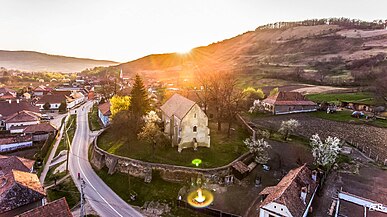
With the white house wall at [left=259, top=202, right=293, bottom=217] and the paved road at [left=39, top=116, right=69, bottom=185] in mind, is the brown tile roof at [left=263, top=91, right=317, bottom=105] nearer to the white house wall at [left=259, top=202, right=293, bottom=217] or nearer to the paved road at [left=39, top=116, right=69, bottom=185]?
the white house wall at [left=259, top=202, right=293, bottom=217]

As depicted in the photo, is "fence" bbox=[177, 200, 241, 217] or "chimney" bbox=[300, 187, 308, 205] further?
"fence" bbox=[177, 200, 241, 217]

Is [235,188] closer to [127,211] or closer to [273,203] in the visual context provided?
[273,203]

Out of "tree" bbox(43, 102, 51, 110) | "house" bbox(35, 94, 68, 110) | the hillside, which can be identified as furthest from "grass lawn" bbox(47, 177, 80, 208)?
the hillside

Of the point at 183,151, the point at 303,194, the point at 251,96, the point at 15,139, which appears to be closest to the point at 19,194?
the point at 183,151

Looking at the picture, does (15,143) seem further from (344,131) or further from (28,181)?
(344,131)

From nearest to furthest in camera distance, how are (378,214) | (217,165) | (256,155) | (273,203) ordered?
(273,203) → (378,214) → (217,165) → (256,155)

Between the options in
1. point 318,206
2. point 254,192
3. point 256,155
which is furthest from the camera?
point 256,155

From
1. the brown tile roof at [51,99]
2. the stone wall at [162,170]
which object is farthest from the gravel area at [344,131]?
the brown tile roof at [51,99]

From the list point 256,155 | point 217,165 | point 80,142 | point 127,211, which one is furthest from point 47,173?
point 256,155
